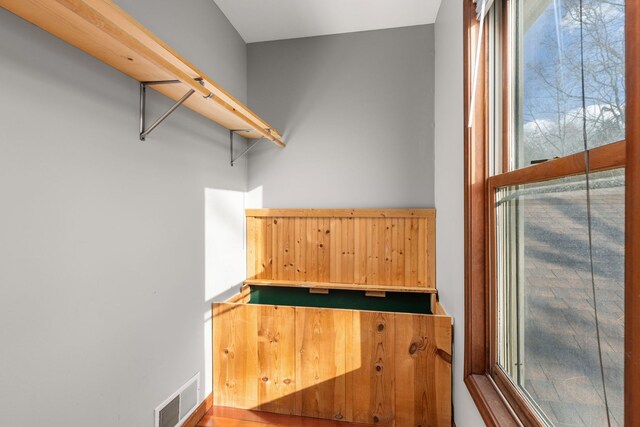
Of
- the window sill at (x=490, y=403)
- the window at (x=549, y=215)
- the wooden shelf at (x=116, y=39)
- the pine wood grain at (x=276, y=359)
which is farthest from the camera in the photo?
the pine wood grain at (x=276, y=359)

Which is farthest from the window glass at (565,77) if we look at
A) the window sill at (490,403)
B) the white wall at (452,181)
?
the window sill at (490,403)

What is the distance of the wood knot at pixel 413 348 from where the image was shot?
67.5 inches

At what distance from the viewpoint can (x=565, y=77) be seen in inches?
32.4

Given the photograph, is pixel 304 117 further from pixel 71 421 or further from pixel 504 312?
pixel 71 421

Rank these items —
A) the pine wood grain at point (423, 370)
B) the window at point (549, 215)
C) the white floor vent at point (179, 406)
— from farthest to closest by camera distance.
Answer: the pine wood grain at point (423, 370) < the white floor vent at point (179, 406) < the window at point (549, 215)

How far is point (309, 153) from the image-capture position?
7.94 feet

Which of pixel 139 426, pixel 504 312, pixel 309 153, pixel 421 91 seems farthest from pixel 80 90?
pixel 421 91

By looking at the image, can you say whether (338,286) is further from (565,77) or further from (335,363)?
(565,77)

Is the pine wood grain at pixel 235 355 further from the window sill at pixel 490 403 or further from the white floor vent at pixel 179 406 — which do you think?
the window sill at pixel 490 403

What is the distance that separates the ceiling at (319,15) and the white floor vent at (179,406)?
233cm

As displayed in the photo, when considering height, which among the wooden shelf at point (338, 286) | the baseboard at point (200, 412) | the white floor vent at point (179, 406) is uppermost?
the wooden shelf at point (338, 286)

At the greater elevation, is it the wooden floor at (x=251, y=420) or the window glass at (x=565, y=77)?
the window glass at (x=565, y=77)

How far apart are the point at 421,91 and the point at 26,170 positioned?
7.34 ft

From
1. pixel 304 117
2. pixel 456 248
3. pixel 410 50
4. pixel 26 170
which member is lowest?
pixel 456 248
